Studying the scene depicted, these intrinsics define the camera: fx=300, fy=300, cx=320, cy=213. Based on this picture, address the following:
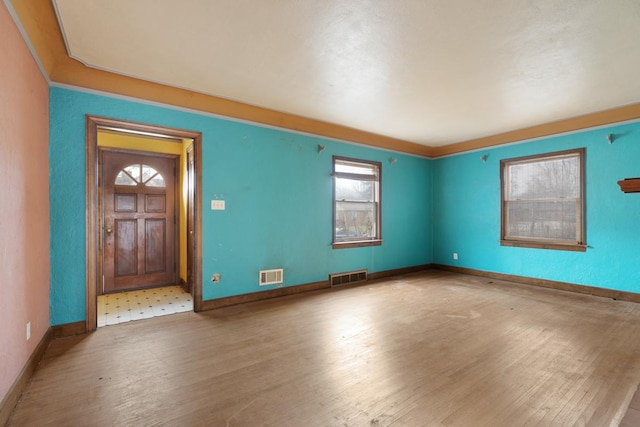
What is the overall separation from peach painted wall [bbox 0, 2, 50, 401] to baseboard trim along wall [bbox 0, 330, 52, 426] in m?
0.05

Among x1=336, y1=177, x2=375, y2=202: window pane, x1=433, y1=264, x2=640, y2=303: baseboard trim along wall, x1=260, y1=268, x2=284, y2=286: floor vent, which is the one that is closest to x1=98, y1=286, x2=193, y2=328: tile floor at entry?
x1=260, y1=268, x2=284, y2=286: floor vent

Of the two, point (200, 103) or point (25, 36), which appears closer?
point (25, 36)

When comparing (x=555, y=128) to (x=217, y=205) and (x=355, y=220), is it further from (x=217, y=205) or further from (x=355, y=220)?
(x=217, y=205)

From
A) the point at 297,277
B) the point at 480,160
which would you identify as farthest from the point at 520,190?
the point at 297,277

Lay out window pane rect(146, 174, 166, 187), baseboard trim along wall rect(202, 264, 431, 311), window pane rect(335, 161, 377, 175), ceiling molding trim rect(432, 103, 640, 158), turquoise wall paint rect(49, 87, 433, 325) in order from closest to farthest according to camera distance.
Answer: turquoise wall paint rect(49, 87, 433, 325)
baseboard trim along wall rect(202, 264, 431, 311)
ceiling molding trim rect(432, 103, 640, 158)
window pane rect(146, 174, 166, 187)
window pane rect(335, 161, 377, 175)

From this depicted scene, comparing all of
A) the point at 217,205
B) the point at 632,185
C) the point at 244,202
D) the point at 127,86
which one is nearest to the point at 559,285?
the point at 632,185

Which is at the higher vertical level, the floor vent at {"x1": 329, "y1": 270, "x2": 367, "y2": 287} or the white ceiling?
the white ceiling

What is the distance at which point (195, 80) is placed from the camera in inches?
130

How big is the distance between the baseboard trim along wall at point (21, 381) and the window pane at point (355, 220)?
3839 millimetres

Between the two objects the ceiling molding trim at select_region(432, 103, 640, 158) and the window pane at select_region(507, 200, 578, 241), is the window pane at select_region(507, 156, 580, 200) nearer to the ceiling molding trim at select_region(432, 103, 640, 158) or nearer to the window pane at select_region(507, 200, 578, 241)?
the window pane at select_region(507, 200, 578, 241)

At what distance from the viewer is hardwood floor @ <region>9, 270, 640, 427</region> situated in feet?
6.02

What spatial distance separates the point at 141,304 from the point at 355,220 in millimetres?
3564

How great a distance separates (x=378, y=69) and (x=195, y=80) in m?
1.99

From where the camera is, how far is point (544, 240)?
16.5 feet
